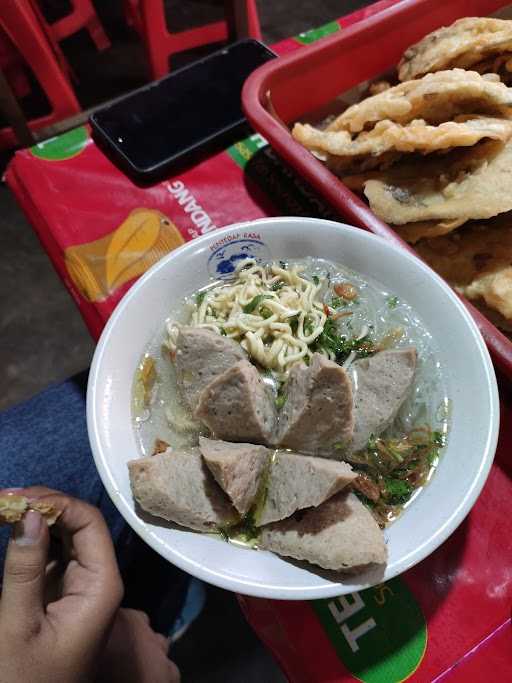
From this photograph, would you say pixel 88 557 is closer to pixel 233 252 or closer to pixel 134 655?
pixel 134 655

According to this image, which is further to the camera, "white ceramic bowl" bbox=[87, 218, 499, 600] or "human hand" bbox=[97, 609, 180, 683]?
"human hand" bbox=[97, 609, 180, 683]

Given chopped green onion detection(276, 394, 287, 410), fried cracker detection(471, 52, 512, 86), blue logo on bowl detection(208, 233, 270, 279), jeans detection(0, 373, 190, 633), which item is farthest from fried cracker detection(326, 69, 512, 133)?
jeans detection(0, 373, 190, 633)

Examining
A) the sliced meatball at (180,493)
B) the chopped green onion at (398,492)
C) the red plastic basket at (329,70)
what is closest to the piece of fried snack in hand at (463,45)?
the red plastic basket at (329,70)

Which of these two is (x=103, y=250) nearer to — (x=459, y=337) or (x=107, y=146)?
(x=107, y=146)

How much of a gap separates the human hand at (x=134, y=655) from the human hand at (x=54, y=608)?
0.21 meters

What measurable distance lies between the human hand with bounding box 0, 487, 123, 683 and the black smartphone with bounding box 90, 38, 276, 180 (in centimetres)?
118

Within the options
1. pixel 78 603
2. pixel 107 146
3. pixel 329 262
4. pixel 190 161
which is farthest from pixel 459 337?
pixel 107 146

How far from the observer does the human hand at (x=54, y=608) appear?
0.98 metres

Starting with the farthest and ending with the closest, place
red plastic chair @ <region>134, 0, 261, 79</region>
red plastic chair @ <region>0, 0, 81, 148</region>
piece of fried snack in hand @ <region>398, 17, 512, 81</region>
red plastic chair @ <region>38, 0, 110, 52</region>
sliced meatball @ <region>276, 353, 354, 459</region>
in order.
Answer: red plastic chair @ <region>38, 0, 110, 52</region>, red plastic chair @ <region>134, 0, 261, 79</region>, red plastic chair @ <region>0, 0, 81, 148</region>, piece of fried snack in hand @ <region>398, 17, 512, 81</region>, sliced meatball @ <region>276, 353, 354, 459</region>

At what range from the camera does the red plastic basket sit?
1.59 m

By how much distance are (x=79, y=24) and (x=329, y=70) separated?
250cm

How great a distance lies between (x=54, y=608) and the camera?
1102 mm

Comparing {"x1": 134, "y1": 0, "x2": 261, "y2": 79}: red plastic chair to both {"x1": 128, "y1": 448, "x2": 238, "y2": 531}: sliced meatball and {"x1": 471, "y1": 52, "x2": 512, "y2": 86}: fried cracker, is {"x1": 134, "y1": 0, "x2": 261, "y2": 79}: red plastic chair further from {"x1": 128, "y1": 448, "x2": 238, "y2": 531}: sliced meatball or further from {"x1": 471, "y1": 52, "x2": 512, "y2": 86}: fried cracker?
{"x1": 128, "y1": 448, "x2": 238, "y2": 531}: sliced meatball

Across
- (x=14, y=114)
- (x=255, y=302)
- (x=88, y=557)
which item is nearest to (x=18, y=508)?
(x=88, y=557)
